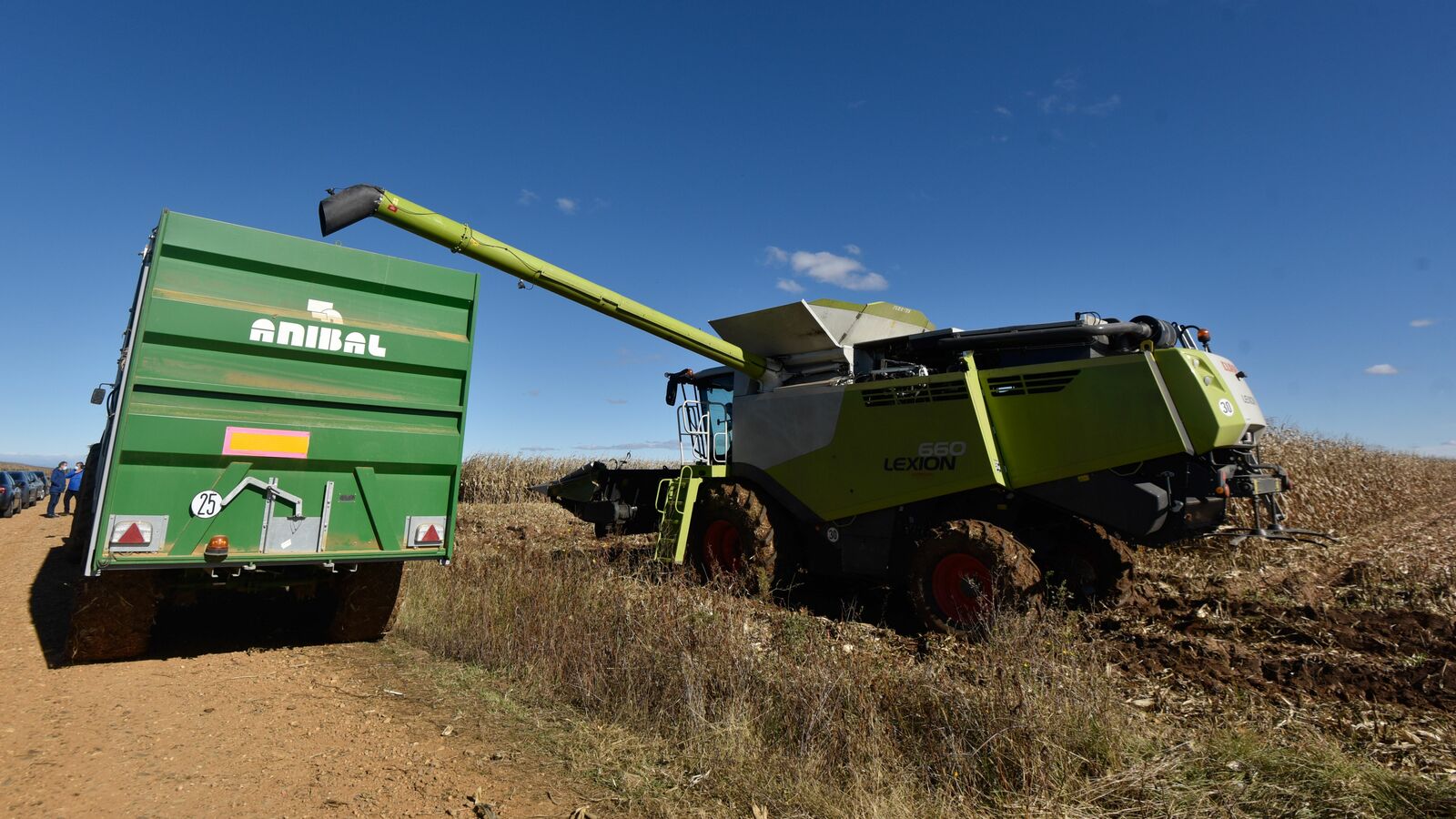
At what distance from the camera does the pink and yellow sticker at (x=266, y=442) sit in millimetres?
4867

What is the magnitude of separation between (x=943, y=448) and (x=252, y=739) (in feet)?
17.1

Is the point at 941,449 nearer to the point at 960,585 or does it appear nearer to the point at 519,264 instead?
the point at 960,585

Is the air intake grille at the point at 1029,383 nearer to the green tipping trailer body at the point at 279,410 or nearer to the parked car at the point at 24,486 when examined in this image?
the green tipping trailer body at the point at 279,410

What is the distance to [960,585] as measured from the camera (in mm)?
6109

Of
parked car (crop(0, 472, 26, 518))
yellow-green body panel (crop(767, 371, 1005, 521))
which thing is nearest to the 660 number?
yellow-green body panel (crop(767, 371, 1005, 521))

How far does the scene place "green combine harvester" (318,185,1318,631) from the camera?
18.5 feet

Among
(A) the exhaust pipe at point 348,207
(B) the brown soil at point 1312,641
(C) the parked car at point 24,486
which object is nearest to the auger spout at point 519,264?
(A) the exhaust pipe at point 348,207

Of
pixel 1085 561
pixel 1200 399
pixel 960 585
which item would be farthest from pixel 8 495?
pixel 1200 399

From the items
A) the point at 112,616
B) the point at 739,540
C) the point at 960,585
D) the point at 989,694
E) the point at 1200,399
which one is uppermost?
the point at 1200,399

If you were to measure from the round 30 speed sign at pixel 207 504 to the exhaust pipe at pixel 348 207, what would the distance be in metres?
2.27

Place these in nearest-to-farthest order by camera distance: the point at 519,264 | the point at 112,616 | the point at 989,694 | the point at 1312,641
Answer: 1. the point at 989,694
2. the point at 112,616
3. the point at 1312,641
4. the point at 519,264

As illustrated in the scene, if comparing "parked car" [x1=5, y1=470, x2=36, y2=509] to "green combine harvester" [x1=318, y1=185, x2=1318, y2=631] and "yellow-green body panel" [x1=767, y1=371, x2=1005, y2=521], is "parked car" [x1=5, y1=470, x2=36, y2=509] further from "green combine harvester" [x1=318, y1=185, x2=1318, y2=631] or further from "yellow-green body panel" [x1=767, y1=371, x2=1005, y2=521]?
"yellow-green body panel" [x1=767, y1=371, x2=1005, y2=521]

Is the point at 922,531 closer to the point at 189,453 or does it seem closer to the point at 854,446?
the point at 854,446

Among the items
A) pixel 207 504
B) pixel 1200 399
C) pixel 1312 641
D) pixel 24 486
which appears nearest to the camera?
pixel 207 504
